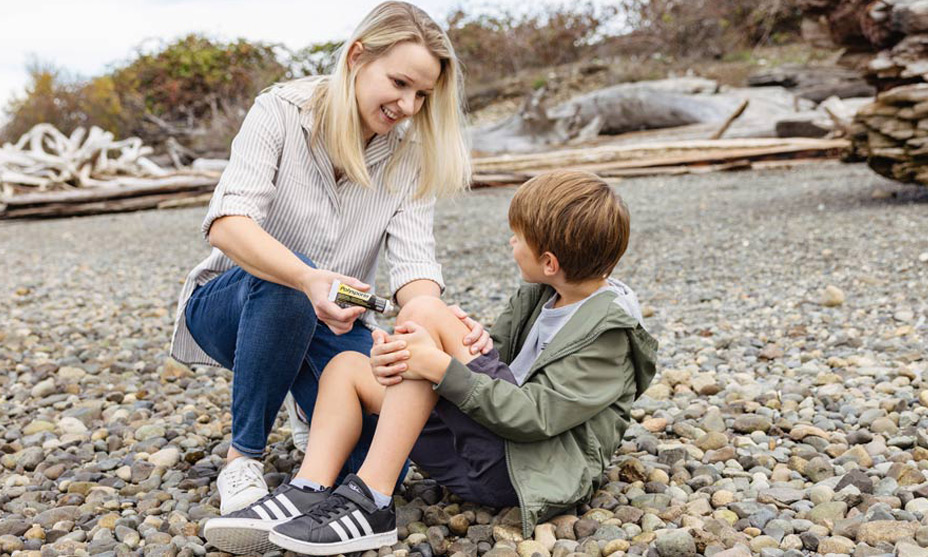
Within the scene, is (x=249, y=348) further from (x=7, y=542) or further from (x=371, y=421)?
(x=7, y=542)

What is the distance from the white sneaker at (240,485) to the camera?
6.71 ft

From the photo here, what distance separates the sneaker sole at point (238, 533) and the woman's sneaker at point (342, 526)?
0.16 feet

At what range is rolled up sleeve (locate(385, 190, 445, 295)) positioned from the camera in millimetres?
2479

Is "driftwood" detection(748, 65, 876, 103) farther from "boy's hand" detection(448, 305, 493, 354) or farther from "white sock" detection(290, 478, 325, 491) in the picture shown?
"white sock" detection(290, 478, 325, 491)

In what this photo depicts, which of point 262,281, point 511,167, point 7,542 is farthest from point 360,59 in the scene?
point 511,167

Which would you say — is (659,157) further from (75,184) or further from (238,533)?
(238,533)

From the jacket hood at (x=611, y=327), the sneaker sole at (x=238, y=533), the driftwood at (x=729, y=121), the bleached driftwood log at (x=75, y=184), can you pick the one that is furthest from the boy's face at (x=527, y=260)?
the bleached driftwood log at (x=75, y=184)

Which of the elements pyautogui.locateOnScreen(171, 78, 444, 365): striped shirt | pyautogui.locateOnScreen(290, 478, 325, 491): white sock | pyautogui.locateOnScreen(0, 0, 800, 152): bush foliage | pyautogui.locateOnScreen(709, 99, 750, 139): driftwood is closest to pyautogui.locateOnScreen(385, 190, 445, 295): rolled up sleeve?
pyautogui.locateOnScreen(171, 78, 444, 365): striped shirt

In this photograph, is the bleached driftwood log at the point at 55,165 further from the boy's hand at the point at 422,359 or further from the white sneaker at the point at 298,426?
the boy's hand at the point at 422,359

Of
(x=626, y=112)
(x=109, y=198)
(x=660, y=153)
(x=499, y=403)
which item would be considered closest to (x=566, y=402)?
(x=499, y=403)

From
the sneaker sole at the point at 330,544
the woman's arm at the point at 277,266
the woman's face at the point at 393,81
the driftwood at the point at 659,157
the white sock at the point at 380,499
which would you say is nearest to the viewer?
the sneaker sole at the point at 330,544

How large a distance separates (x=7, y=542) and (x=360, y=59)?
1487mm

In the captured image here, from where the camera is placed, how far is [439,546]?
189 centimetres

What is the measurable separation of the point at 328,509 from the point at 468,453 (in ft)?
1.12
